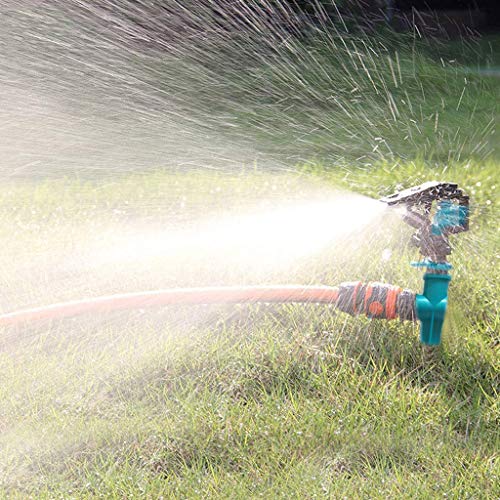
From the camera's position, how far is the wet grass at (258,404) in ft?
5.60

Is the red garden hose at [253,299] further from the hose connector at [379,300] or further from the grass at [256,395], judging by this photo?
the grass at [256,395]

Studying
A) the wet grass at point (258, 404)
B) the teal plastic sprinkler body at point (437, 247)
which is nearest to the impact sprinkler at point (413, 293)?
the teal plastic sprinkler body at point (437, 247)

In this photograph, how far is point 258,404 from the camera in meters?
1.91

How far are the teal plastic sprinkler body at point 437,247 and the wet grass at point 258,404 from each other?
0.10 meters

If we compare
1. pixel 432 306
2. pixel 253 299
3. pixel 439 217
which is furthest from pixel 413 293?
pixel 253 299

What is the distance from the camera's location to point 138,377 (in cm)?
205

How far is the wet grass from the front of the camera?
1707 millimetres

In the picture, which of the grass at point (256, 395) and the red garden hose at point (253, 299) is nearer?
the grass at point (256, 395)

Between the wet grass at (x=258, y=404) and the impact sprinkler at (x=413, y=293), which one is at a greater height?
the impact sprinkler at (x=413, y=293)

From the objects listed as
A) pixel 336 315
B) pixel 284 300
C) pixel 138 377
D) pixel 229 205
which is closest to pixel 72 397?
pixel 138 377

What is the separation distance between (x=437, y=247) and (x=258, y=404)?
59 centimetres

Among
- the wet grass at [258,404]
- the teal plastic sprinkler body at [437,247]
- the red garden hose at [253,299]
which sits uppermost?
the teal plastic sprinkler body at [437,247]

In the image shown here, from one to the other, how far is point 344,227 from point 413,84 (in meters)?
2.99

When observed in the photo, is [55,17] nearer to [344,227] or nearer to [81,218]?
[81,218]
